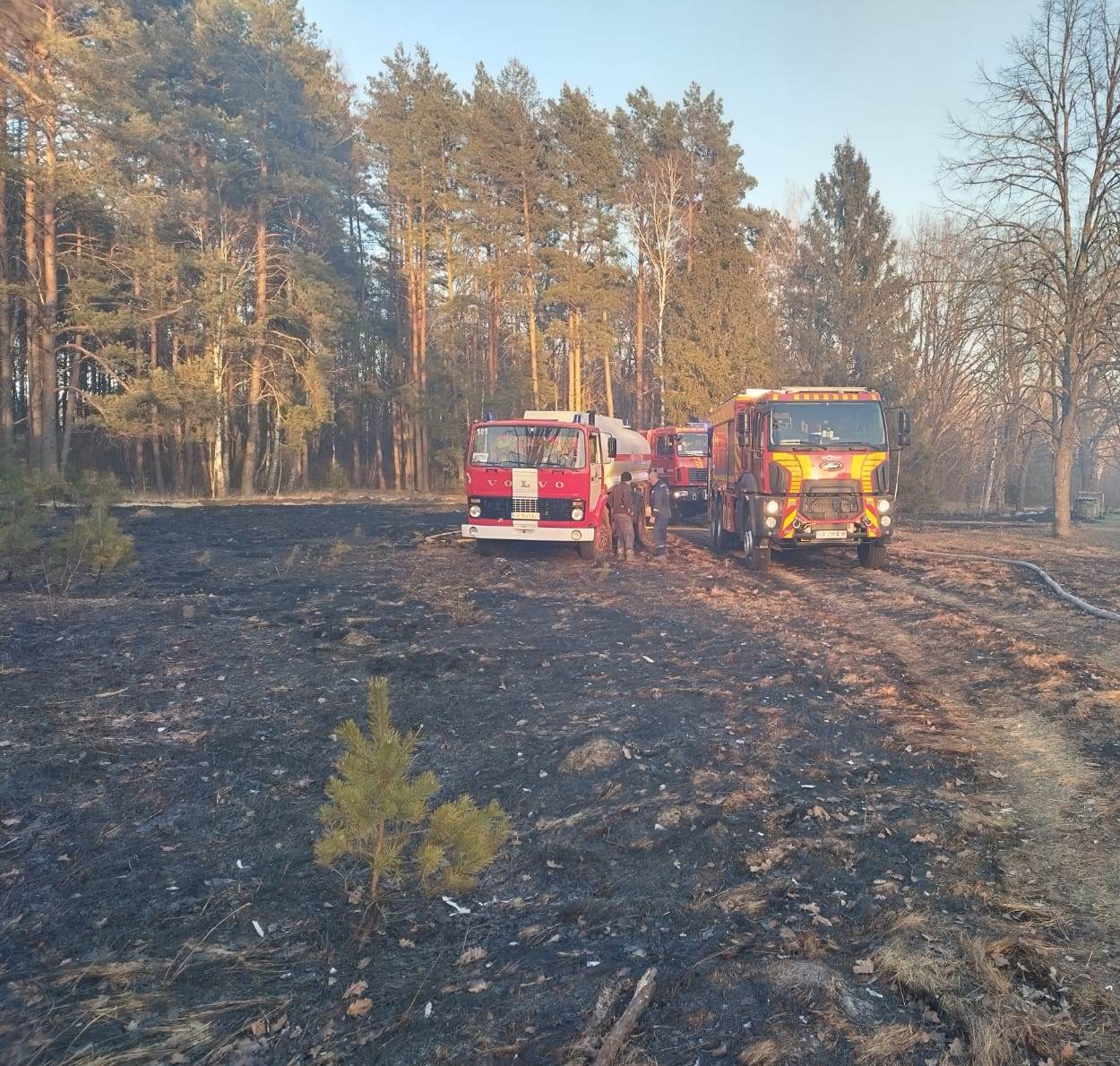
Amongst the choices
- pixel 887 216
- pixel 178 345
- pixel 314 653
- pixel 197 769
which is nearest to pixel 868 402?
pixel 314 653

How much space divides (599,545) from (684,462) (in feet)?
32.7

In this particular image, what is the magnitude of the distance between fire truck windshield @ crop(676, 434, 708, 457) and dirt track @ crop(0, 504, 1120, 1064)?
15.4 metres

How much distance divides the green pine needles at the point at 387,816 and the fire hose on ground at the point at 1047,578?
895 cm

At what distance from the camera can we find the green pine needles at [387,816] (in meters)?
3.24

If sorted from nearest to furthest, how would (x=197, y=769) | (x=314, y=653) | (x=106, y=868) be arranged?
1. (x=106, y=868)
2. (x=197, y=769)
3. (x=314, y=653)

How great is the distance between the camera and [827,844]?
4.18m

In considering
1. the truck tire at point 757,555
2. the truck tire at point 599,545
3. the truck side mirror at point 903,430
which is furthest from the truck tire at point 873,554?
the truck tire at point 599,545

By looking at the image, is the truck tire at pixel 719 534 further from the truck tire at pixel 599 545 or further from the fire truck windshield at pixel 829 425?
the fire truck windshield at pixel 829 425

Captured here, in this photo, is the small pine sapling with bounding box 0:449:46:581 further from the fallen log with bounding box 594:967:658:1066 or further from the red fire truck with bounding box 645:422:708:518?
the red fire truck with bounding box 645:422:708:518

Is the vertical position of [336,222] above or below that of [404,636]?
above

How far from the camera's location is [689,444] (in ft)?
79.9

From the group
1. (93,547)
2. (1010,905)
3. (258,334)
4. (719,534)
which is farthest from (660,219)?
(1010,905)

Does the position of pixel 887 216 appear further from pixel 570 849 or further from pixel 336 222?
pixel 570 849

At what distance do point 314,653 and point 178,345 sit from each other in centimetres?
3011
